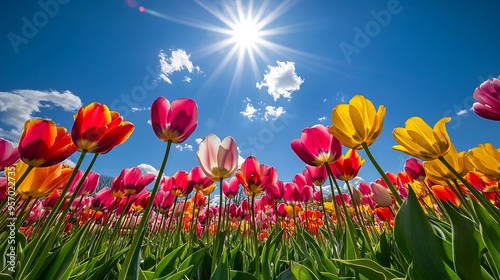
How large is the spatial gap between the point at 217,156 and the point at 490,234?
117 cm

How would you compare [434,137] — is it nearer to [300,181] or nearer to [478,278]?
[478,278]

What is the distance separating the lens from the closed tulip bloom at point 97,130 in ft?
3.27

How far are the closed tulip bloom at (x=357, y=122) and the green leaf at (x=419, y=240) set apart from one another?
0.49 m

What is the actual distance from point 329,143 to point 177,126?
90cm

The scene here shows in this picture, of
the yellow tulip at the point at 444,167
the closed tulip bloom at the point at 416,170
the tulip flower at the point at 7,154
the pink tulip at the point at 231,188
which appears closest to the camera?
the tulip flower at the point at 7,154

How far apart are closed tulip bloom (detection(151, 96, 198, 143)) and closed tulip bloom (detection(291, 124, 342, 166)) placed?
2.34ft

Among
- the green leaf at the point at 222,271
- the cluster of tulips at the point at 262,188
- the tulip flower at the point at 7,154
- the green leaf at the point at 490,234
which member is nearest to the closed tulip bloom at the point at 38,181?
the cluster of tulips at the point at 262,188

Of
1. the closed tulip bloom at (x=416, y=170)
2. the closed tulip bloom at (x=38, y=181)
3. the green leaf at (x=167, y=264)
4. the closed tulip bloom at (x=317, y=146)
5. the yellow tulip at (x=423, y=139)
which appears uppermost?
the closed tulip bloom at (x=416, y=170)

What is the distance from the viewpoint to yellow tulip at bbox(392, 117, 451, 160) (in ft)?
3.77

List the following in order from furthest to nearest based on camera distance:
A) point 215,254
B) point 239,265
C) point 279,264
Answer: point 279,264 → point 239,265 → point 215,254

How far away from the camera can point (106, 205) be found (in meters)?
2.52

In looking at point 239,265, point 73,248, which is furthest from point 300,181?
point 73,248

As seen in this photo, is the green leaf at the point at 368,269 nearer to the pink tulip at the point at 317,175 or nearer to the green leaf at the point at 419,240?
the green leaf at the point at 419,240

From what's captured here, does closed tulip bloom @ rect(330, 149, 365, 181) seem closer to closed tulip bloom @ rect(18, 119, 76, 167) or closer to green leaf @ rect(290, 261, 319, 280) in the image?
green leaf @ rect(290, 261, 319, 280)
